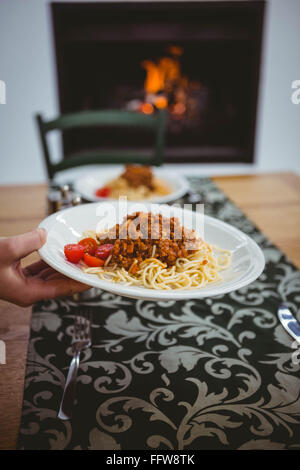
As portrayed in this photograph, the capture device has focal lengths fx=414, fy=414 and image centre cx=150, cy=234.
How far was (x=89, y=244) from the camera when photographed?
1139 mm

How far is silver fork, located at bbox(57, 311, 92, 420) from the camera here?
837 mm

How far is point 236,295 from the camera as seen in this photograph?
4.06 feet

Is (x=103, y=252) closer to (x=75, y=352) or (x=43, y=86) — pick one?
(x=75, y=352)

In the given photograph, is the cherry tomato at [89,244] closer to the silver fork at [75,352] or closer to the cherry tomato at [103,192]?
the silver fork at [75,352]

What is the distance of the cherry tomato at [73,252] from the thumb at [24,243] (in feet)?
0.28

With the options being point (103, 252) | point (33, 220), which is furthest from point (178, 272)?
point (33, 220)

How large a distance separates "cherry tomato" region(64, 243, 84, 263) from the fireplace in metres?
3.14

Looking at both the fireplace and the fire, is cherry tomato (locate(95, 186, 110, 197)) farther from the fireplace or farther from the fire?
the fire

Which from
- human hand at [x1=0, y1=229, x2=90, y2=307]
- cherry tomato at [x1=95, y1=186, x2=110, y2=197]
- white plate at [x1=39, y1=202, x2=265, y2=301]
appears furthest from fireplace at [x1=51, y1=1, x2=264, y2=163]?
human hand at [x1=0, y1=229, x2=90, y2=307]

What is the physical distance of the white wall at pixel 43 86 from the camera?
357 cm

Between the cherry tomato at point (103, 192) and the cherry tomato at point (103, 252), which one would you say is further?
the cherry tomato at point (103, 192)

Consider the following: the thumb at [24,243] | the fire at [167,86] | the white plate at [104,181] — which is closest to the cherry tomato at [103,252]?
the thumb at [24,243]
